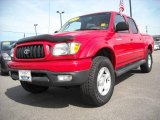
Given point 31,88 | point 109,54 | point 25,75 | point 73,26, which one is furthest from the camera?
point 73,26

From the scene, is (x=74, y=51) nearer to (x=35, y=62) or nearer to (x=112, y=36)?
(x=35, y=62)

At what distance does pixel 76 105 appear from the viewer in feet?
11.9

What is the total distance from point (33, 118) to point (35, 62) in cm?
88

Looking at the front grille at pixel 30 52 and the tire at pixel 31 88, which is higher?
the front grille at pixel 30 52

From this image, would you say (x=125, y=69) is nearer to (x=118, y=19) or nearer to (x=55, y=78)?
(x=118, y=19)

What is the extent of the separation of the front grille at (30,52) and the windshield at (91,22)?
1.41 m

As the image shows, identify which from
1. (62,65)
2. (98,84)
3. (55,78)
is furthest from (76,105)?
(62,65)

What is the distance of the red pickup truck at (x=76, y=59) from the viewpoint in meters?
3.09

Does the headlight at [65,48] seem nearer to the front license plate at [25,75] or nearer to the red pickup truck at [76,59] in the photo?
the red pickup truck at [76,59]

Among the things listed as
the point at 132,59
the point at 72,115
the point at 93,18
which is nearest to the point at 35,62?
the point at 72,115

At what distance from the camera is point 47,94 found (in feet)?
14.9

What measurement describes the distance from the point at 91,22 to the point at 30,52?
1.70 meters

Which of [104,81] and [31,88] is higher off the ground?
[104,81]

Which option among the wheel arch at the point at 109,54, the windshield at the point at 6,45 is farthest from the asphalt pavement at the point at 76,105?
the windshield at the point at 6,45
